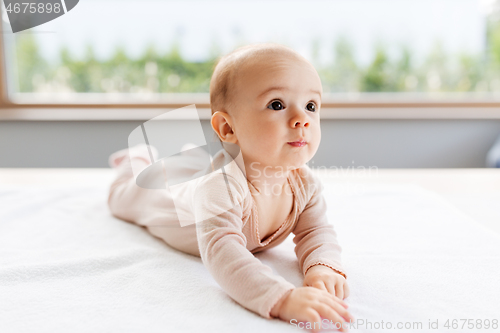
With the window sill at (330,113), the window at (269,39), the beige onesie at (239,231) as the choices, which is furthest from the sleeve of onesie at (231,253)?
the window at (269,39)

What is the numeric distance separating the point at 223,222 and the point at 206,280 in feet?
0.39

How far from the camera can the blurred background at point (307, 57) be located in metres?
2.40

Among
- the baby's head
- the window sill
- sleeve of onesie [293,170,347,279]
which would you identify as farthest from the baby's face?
the window sill

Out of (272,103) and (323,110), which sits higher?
(272,103)

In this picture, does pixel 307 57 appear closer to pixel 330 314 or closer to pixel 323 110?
pixel 323 110

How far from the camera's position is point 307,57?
8.21 feet

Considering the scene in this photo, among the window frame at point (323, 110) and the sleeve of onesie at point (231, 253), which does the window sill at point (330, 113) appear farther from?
the sleeve of onesie at point (231, 253)

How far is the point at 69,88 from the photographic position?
2.51 meters

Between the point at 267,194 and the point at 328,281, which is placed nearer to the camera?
the point at 328,281

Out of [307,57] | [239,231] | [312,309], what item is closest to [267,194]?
[239,231]

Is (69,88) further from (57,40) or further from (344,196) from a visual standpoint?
(344,196)

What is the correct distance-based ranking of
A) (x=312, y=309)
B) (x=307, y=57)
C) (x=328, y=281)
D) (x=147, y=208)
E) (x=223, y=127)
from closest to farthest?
(x=312, y=309) → (x=328, y=281) → (x=223, y=127) → (x=147, y=208) → (x=307, y=57)

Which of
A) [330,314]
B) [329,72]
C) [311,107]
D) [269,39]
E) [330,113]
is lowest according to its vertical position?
[330,113]

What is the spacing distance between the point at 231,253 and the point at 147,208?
1.53 ft
